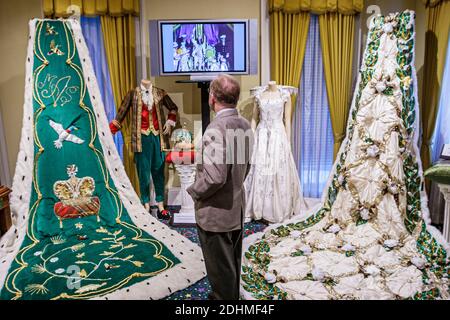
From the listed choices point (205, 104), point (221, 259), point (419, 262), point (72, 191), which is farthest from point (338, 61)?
point (72, 191)

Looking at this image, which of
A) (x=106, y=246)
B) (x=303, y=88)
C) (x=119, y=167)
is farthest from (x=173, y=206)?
(x=303, y=88)

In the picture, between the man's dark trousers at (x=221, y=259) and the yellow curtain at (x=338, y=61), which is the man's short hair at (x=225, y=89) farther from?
the yellow curtain at (x=338, y=61)

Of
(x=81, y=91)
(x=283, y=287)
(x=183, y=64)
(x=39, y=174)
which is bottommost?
(x=283, y=287)

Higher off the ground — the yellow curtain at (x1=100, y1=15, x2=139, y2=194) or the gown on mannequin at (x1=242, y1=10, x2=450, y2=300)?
the yellow curtain at (x1=100, y1=15, x2=139, y2=194)

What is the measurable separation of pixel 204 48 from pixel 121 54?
0.95 metres

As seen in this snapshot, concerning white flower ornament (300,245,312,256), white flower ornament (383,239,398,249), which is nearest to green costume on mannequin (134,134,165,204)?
white flower ornament (300,245,312,256)

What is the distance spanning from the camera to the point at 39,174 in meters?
3.12

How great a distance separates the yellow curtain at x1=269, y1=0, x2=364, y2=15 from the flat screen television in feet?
1.80

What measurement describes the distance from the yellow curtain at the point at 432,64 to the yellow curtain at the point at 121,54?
2760mm

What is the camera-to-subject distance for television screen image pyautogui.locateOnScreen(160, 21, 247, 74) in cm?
342

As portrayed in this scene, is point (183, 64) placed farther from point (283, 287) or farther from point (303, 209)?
point (283, 287)

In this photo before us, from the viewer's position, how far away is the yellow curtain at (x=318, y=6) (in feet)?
12.1

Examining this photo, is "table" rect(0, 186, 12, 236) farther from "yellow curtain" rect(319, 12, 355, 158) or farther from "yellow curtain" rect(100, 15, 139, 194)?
"yellow curtain" rect(319, 12, 355, 158)

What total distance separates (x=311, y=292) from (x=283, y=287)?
18cm
